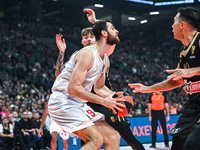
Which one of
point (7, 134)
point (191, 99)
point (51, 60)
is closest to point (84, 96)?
point (191, 99)

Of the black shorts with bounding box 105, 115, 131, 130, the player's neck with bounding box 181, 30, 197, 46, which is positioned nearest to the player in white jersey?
the black shorts with bounding box 105, 115, 131, 130

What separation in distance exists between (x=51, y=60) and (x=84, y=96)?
55.0 ft

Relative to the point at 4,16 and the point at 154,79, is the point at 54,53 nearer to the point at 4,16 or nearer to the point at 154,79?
the point at 4,16

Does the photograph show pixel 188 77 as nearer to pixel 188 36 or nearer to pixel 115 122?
pixel 188 36

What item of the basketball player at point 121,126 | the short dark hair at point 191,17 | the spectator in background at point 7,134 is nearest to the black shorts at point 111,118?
the basketball player at point 121,126

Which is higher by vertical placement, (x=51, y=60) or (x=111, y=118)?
(x=111, y=118)

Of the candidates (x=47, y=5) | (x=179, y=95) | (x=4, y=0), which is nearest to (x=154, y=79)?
(x=179, y=95)

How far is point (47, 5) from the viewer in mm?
26594

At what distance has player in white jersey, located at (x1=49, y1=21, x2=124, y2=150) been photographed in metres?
3.17

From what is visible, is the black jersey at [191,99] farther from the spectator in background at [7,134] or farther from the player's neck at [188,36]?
the spectator in background at [7,134]

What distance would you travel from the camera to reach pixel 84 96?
3174mm

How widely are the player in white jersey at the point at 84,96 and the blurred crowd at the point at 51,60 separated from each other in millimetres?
A: 7137

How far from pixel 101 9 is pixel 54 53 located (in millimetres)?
7829

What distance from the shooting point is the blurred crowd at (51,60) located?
14.6 metres
